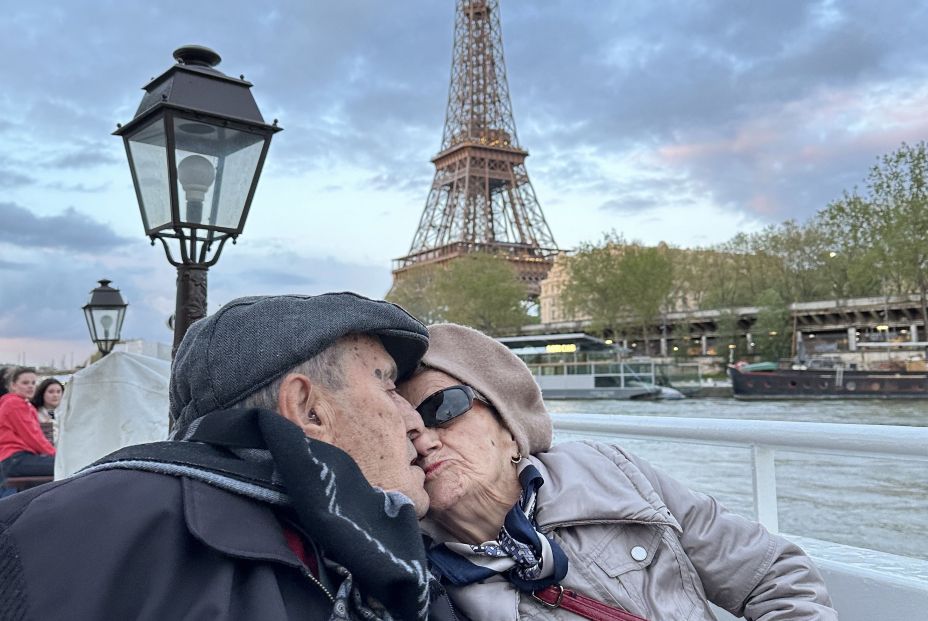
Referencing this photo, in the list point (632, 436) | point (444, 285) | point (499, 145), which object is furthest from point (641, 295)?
point (632, 436)

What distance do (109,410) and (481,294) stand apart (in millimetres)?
44739

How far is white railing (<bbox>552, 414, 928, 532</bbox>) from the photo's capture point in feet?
6.03

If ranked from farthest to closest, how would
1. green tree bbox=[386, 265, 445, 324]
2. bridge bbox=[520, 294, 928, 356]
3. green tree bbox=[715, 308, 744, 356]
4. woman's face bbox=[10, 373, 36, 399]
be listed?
A: green tree bbox=[386, 265, 445, 324], green tree bbox=[715, 308, 744, 356], bridge bbox=[520, 294, 928, 356], woman's face bbox=[10, 373, 36, 399]

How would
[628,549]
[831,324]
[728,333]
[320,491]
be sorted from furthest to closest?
[831,324], [728,333], [628,549], [320,491]

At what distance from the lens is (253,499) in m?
1.11

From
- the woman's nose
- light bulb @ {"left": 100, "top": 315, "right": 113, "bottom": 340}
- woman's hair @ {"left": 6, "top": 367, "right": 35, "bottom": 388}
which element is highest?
light bulb @ {"left": 100, "top": 315, "right": 113, "bottom": 340}

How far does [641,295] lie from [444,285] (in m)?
11.9

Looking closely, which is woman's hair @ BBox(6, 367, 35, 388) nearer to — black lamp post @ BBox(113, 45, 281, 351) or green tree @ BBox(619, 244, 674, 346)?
black lamp post @ BBox(113, 45, 281, 351)

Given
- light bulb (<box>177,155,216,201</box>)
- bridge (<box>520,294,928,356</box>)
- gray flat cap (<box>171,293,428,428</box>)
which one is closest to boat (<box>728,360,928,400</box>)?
bridge (<box>520,294,928,356</box>)

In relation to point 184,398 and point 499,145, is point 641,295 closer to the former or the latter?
point 499,145

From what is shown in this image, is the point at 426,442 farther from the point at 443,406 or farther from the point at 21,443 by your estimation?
the point at 21,443

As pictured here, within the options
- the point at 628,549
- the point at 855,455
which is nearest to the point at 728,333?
the point at 855,455

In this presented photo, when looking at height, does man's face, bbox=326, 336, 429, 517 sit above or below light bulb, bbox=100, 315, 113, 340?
below

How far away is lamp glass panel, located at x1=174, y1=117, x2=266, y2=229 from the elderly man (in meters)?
1.86
